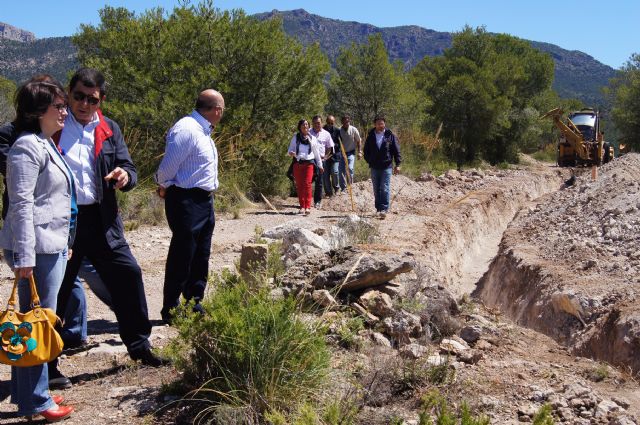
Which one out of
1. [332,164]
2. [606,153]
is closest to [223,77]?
[332,164]

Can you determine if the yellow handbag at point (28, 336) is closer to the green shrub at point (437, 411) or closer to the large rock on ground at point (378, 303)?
the green shrub at point (437, 411)

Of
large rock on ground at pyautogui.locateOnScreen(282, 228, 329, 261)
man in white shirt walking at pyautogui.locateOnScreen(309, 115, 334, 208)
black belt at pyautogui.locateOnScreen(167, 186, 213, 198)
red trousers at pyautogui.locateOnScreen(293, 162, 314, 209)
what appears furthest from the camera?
man in white shirt walking at pyautogui.locateOnScreen(309, 115, 334, 208)

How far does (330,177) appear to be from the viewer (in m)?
14.1

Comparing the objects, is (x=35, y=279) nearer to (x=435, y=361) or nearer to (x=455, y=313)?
(x=435, y=361)

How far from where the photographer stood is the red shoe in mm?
3504

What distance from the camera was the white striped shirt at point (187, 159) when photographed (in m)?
4.84

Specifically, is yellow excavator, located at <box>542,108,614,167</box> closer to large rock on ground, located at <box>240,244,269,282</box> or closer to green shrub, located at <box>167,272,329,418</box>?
large rock on ground, located at <box>240,244,269,282</box>

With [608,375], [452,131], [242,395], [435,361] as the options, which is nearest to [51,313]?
[242,395]

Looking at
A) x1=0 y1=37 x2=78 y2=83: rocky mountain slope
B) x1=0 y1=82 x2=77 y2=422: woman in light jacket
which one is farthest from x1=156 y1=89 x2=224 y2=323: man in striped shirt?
x1=0 y1=37 x2=78 y2=83: rocky mountain slope

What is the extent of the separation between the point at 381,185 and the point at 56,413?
27.5 feet

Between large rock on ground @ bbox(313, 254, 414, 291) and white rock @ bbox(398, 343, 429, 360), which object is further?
large rock on ground @ bbox(313, 254, 414, 291)

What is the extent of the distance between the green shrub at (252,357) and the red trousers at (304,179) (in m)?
7.65

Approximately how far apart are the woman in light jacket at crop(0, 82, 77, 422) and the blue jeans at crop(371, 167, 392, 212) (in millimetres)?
8080

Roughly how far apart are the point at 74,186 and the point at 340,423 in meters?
1.80
